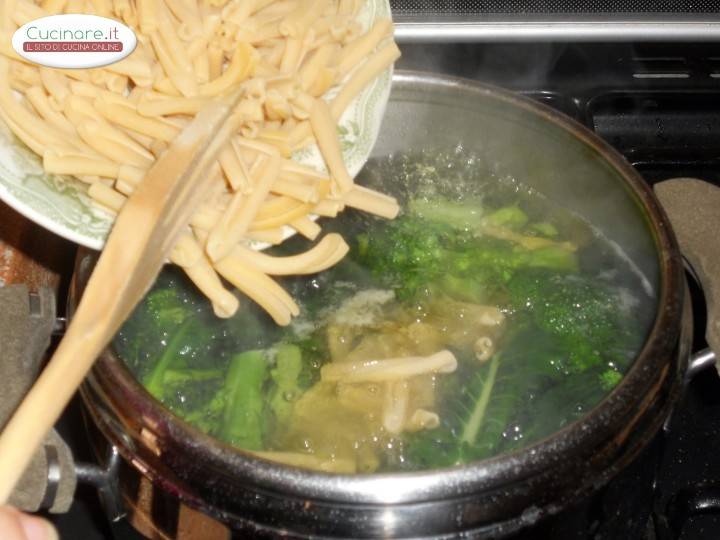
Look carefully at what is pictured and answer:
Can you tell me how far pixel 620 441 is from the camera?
123cm

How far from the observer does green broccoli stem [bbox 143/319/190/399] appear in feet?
4.89

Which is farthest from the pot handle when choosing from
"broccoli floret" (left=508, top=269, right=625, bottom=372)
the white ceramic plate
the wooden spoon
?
the white ceramic plate

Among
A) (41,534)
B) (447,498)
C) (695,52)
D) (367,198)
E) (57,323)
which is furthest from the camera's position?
(695,52)

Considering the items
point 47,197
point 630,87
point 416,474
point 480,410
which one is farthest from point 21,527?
point 630,87

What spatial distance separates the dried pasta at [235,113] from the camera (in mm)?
1300

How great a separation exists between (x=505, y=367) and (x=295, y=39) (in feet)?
2.19

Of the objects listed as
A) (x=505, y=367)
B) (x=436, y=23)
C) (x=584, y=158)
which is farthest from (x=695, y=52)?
(x=505, y=367)

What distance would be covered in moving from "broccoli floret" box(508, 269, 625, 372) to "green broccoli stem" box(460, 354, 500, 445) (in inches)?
5.0

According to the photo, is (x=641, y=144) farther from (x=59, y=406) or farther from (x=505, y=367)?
(x=59, y=406)

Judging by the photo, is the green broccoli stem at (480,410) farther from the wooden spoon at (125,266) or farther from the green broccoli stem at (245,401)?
the wooden spoon at (125,266)

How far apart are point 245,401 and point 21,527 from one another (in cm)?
55

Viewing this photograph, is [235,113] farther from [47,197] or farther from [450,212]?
[450,212]

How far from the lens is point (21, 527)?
935mm

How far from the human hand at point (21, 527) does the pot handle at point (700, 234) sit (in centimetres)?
97
